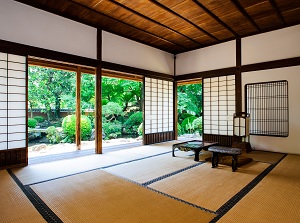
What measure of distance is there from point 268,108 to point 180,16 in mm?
3172

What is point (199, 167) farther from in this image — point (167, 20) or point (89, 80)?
point (89, 80)

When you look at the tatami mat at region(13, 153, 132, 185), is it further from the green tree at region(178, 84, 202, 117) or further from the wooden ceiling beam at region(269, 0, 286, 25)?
the green tree at region(178, 84, 202, 117)

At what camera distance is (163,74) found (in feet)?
20.4

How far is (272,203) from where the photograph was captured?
1979mm

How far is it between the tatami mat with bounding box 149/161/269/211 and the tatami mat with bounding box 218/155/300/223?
0.17 m

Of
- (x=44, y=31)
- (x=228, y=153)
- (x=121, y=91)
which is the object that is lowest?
(x=228, y=153)

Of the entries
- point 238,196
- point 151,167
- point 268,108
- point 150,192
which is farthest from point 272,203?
point 268,108

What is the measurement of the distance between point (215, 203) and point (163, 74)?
4753 millimetres

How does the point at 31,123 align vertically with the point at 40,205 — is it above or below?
above

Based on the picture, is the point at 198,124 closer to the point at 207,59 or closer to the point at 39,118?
the point at 207,59

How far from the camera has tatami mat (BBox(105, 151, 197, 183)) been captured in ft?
9.42

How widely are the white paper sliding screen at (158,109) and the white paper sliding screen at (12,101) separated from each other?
3.14 metres

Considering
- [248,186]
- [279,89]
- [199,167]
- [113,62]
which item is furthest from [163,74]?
[248,186]

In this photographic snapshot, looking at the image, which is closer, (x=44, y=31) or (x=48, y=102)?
(x=44, y=31)
